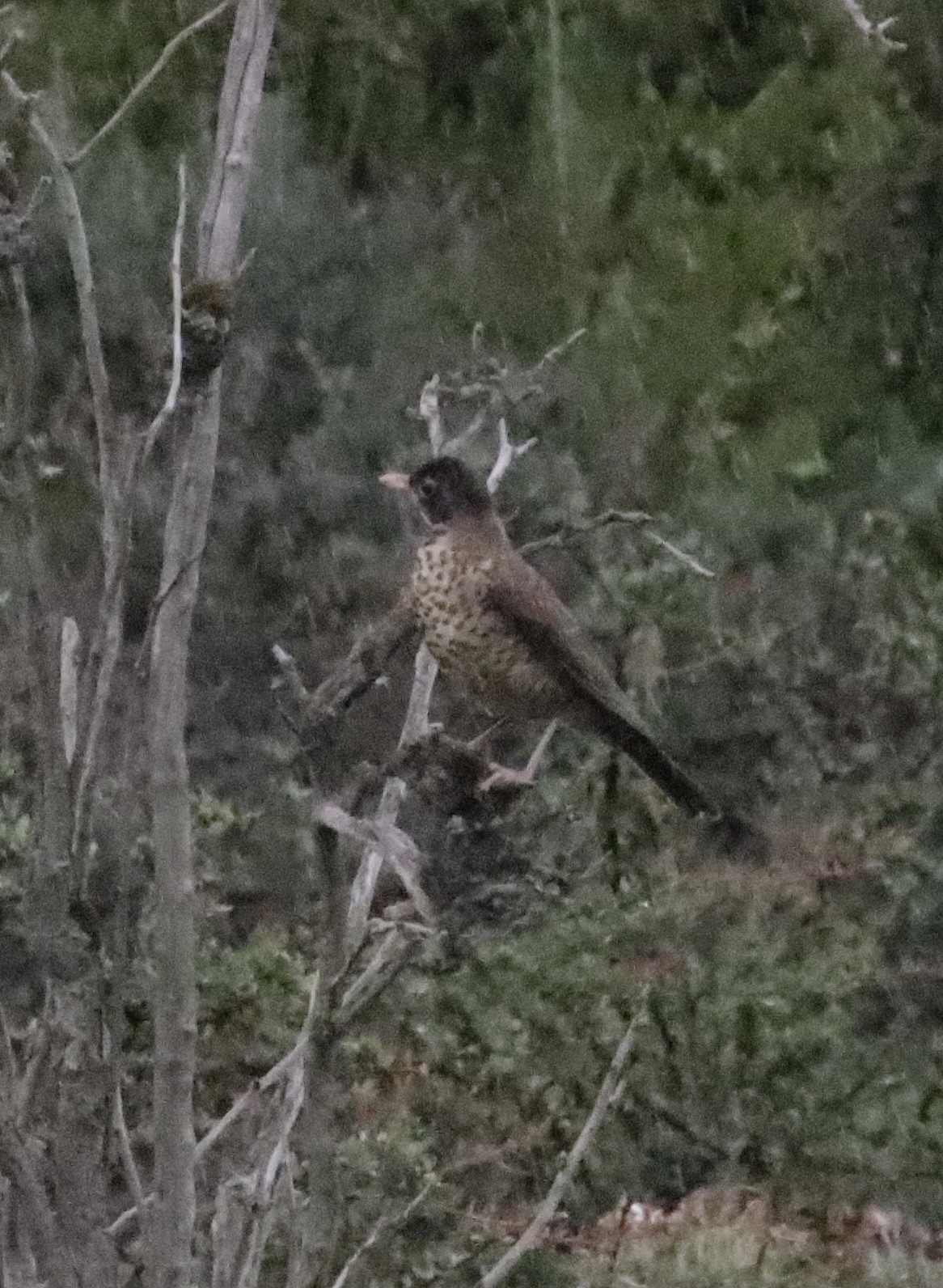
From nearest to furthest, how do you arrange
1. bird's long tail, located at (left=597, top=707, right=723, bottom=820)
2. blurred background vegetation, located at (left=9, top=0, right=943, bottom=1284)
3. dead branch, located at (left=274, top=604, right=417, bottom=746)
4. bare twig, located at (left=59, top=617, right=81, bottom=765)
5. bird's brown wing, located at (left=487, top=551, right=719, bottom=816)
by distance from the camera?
dead branch, located at (left=274, top=604, right=417, bottom=746), bare twig, located at (left=59, top=617, right=81, bottom=765), bird's long tail, located at (left=597, top=707, right=723, bottom=820), bird's brown wing, located at (left=487, top=551, right=719, bottom=816), blurred background vegetation, located at (left=9, top=0, right=943, bottom=1284)

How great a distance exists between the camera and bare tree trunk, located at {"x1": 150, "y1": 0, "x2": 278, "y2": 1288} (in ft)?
3.81

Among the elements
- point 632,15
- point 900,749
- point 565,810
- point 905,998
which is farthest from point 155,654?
point 632,15

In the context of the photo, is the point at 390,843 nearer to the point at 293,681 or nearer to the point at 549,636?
the point at 293,681

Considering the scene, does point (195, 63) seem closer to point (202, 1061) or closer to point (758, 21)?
point (758, 21)

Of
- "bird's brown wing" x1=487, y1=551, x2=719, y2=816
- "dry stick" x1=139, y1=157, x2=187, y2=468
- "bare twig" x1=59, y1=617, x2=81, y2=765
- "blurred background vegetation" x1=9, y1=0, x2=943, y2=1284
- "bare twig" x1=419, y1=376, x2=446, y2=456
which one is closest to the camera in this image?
"dry stick" x1=139, y1=157, x2=187, y2=468

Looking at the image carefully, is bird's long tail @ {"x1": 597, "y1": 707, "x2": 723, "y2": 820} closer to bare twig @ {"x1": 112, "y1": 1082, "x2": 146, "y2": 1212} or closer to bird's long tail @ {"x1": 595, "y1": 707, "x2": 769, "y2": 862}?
bird's long tail @ {"x1": 595, "y1": 707, "x2": 769, "y2": 862}

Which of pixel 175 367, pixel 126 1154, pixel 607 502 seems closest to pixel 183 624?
pixel 175 367

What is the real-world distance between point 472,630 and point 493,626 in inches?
1.0

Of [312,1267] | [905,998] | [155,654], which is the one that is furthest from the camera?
[905,998]

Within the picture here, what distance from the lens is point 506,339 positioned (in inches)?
187

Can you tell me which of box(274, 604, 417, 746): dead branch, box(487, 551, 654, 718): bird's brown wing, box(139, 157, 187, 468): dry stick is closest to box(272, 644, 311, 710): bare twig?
box(274, 604, 417, 746): dead branch

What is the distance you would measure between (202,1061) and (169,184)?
80.9 inches

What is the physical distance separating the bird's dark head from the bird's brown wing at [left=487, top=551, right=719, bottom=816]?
0.06 m

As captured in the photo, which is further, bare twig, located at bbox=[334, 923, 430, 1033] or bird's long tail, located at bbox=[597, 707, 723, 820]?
bird's long tail, located at bbox=[597, 707, 723, 820]
